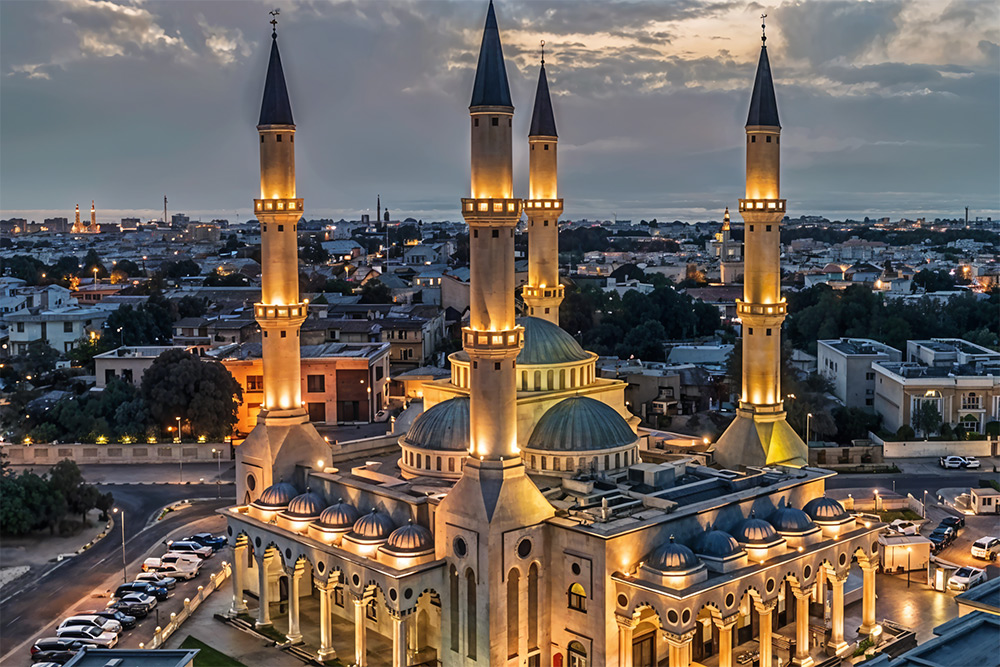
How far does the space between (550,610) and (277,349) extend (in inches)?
525

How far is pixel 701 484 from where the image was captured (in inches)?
1229

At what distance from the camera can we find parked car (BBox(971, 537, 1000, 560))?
37822 mm

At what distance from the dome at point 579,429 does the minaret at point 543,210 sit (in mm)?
8008

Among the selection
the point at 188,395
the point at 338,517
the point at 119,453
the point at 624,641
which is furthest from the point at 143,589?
the point at 188,395

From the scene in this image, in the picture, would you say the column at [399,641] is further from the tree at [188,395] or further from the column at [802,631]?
the tree at [188,395]

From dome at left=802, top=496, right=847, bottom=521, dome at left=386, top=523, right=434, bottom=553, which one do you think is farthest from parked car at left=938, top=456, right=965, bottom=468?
dome at left=386, top=523, right=434, bottom=553

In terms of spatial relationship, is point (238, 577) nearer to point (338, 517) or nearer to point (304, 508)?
point (304, 508)

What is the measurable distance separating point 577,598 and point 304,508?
9.07 metres

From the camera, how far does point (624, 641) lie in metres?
26.9

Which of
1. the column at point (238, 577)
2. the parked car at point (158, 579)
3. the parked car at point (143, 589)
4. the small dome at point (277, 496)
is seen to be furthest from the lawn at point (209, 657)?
the parked car at point (158, 579)

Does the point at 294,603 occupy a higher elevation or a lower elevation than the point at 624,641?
lower

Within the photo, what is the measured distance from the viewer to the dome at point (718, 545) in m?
27.3

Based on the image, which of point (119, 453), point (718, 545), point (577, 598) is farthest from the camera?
point (119, 453)

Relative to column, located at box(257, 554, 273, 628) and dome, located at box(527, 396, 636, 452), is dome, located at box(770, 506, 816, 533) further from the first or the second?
column, located at box(257, 554, 273, 628)
